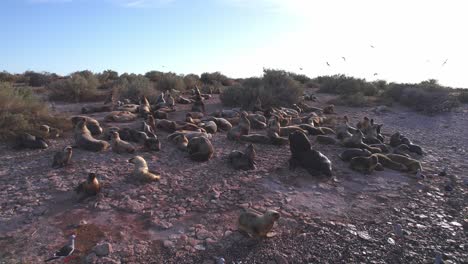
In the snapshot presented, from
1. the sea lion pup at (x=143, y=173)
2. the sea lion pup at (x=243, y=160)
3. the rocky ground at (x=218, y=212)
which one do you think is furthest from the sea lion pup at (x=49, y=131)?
the sea lion pup at (x=243, y=160)

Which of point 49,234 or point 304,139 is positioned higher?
point 304,139

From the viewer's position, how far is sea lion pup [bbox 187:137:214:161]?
757 centimetres

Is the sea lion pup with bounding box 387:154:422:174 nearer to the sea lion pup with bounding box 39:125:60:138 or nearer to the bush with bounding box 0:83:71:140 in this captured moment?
the sea lion pup with bounding box 39:125:60:138

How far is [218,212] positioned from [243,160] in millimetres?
1981

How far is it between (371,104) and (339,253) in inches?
575

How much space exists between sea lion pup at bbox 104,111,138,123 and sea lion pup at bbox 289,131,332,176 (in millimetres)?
5056

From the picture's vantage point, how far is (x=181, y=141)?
27.0 feet

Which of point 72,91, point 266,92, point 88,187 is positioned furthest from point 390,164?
point 72,91

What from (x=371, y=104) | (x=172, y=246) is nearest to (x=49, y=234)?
(x=172, y=246)

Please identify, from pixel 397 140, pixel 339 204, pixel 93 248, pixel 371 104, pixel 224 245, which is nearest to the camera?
pixel 93 248

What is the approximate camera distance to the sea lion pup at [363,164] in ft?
25.7

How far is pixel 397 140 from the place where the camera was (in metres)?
10.4

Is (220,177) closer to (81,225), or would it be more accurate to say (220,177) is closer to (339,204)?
(339,204)

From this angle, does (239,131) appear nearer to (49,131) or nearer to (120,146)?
(120,146)
